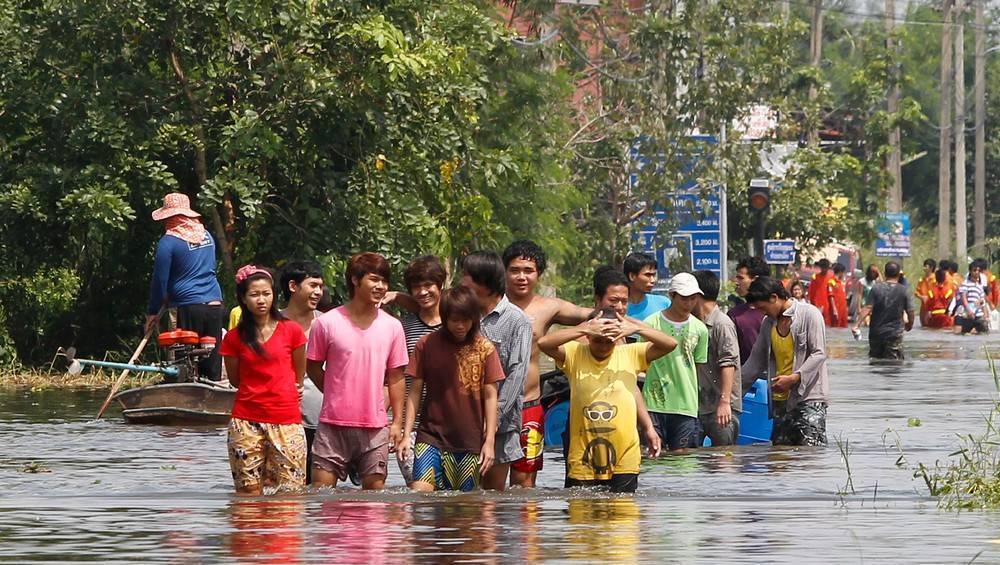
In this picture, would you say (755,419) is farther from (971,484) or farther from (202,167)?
(202,167)

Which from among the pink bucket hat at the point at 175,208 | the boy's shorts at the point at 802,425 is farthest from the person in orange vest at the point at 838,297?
the boy's shorts at the point at 802,425

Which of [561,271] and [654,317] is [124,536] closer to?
[654,317]

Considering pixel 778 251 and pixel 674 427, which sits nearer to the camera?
pixel 674 427


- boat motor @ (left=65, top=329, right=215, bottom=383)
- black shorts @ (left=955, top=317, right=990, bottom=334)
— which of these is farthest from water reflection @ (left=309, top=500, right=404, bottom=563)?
black shorts @ (left=955, top=317, right=990, bottom=334)

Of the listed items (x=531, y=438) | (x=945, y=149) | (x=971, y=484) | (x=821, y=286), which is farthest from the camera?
(x=945, y=149)

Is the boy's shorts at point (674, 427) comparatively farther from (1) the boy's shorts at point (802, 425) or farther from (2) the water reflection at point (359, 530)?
(2) the water reflection at point (359, 530)

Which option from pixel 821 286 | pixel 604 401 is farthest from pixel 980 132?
pixel 604 401

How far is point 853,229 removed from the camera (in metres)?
49.9

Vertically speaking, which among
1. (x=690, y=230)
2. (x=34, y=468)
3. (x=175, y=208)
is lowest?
(x=34, y=468)

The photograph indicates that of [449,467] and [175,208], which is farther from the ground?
[175,208]

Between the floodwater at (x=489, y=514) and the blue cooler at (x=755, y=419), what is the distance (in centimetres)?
56

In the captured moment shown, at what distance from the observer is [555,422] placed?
1521 centimetres

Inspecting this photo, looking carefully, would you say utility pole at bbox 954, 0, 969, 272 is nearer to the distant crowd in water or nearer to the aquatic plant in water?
the aquatic plant in water

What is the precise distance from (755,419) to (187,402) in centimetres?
471
